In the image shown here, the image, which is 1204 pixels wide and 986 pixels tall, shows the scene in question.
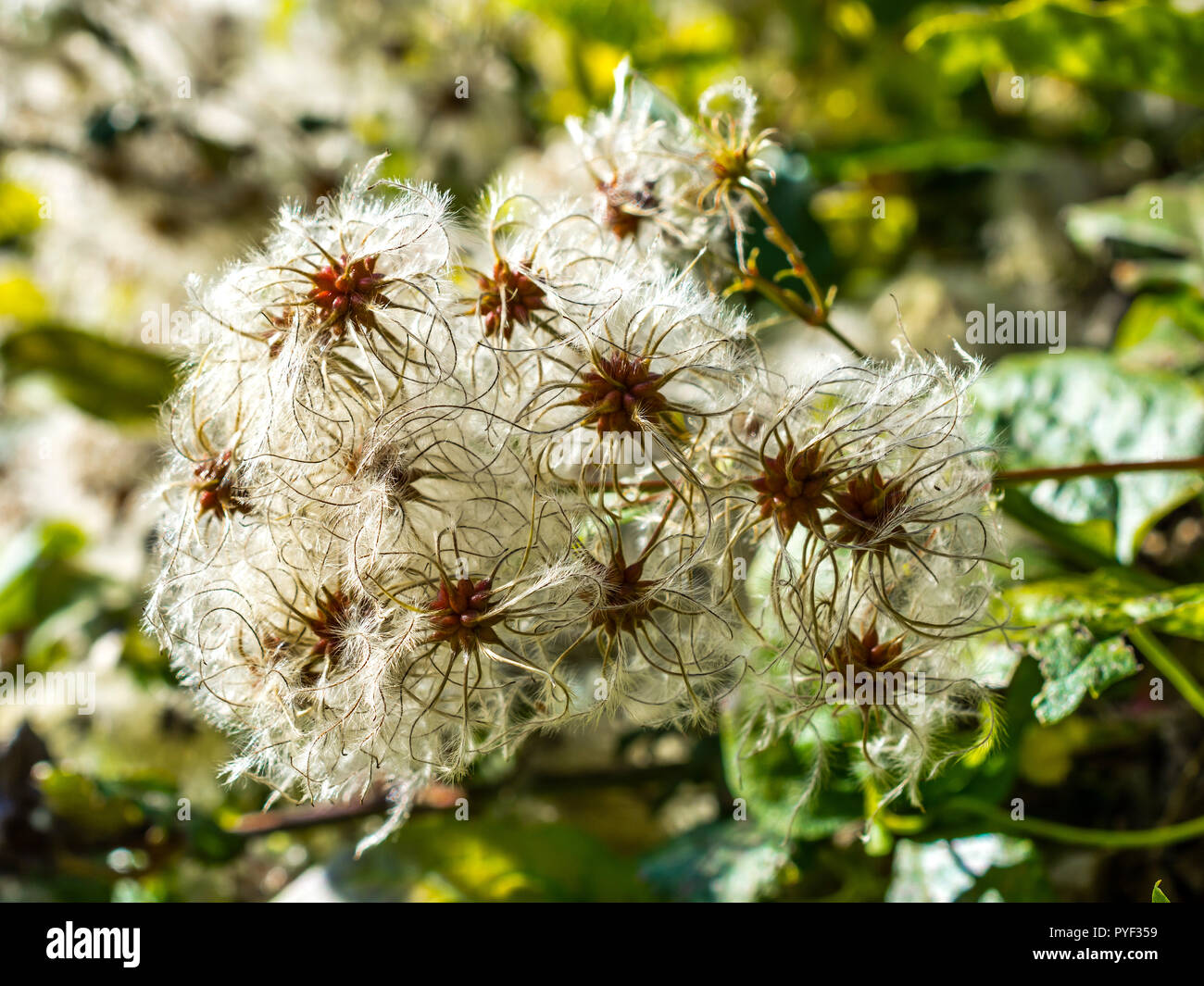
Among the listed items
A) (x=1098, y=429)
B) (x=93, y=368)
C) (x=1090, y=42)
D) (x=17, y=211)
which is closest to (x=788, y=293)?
(x=1098, y=429)

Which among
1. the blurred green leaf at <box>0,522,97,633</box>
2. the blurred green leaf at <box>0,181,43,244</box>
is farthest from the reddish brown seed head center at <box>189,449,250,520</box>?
the blurred green leaf at <box>0,181,43,244</box>

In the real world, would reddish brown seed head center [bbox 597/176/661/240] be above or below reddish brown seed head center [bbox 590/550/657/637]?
above

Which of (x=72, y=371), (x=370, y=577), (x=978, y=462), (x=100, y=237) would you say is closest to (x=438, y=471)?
(x=370, y=577)

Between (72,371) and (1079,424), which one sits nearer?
(1079,424)

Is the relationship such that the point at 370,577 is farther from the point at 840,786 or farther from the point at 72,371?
the point at 72,371

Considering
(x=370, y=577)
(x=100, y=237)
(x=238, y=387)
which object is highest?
(x=100, y=237)

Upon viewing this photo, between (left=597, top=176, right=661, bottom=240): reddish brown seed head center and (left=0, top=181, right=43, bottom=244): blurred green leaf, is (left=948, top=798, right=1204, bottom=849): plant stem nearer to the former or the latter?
(left=597, top=176, right=661, bottom=240): reddish brown seed head center

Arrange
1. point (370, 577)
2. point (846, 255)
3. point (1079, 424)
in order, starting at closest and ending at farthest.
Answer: point (370, 577)
point (1079, 424)
point (846, 255)
